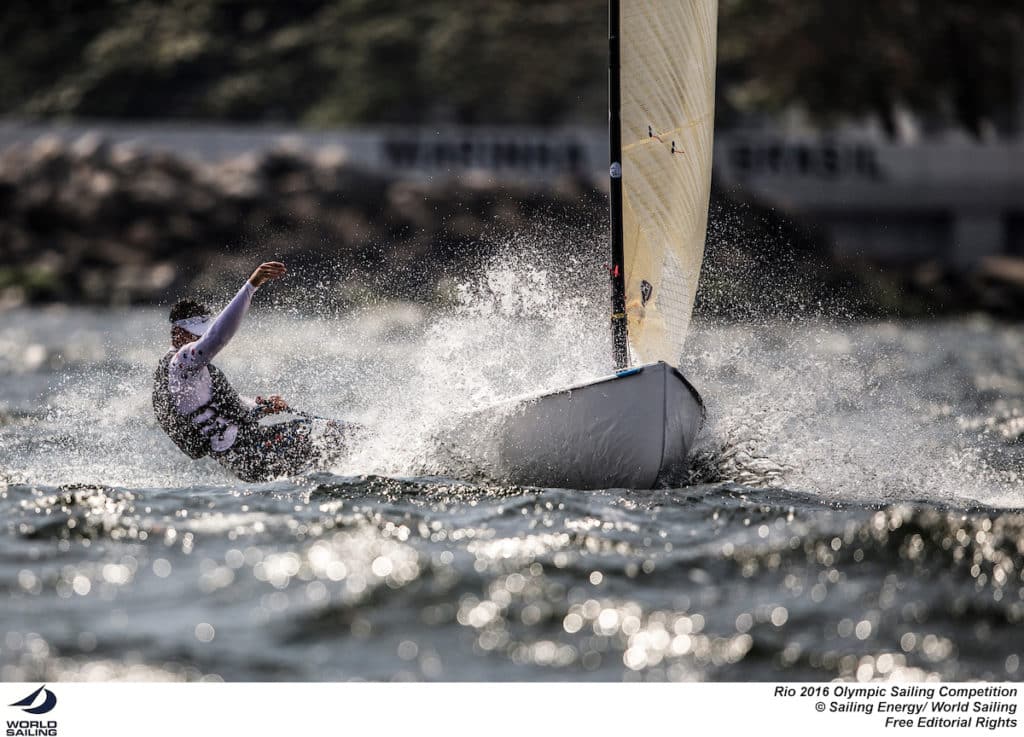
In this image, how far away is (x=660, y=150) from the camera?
10508 mm

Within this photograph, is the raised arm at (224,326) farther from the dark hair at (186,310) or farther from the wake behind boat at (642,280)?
the wake behind boat at (642,280)

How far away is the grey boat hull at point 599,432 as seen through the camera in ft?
31.3

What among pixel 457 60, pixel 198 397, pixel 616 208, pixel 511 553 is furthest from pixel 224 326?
pixel 457 60

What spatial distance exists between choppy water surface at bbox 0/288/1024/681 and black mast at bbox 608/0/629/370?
3.24 ft

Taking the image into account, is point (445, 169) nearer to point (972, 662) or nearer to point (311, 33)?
point (311, 33)

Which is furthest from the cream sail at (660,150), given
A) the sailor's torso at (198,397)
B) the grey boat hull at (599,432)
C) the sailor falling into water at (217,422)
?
the sailor's torso at (198,397)

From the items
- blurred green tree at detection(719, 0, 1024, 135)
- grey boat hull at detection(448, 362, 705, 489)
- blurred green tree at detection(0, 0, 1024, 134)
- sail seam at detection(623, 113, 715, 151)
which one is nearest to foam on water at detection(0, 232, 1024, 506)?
grey boat hull at detection(448, 362, 705, 489)

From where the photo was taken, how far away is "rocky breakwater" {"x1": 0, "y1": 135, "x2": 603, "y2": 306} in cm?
3856

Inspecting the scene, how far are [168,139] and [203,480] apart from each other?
37745 millimetres

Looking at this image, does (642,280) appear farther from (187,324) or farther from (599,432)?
(187,324)

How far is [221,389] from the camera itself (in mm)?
10500
